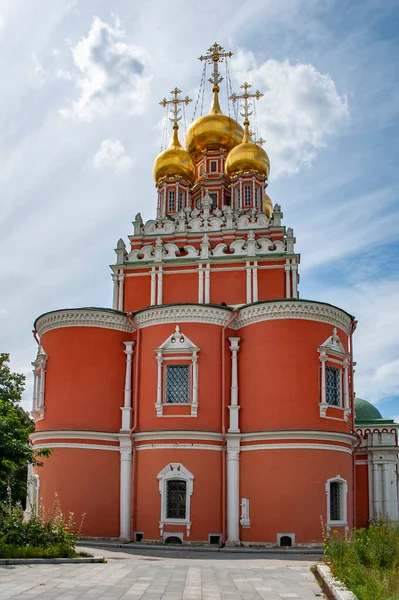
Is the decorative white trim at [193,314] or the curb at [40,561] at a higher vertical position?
the decorative white trim at [193,314]

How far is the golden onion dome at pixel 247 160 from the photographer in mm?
29703

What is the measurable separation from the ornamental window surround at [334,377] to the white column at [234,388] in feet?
8.14

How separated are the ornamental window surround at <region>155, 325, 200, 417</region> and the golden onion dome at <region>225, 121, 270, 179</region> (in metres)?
11.9

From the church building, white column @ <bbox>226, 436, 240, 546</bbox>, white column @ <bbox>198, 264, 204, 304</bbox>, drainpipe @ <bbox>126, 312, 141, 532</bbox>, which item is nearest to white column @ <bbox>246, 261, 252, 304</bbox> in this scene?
white column @ <bbox>198, 264, 204, 304</bbox>

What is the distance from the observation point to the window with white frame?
1897 cm

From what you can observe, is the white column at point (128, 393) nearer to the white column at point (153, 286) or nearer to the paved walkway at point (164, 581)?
the white column at point (153, 286)

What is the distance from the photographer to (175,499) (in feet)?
62.7

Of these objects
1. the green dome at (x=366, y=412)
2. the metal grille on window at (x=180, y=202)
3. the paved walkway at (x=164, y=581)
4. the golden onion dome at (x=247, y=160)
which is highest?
the golden onion dome at (x=247, y=160)

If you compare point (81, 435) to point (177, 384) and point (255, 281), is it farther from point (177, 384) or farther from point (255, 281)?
point (255, 281)

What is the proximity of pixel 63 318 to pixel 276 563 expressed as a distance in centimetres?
1024

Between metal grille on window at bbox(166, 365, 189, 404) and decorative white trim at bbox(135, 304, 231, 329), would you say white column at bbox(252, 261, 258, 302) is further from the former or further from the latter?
metal grille on window at bbox(166, 365, 189, 404)

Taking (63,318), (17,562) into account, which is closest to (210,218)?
(63,318)

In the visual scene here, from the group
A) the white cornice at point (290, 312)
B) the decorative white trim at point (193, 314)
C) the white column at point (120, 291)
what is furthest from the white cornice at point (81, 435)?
the white column at point (120, 291)

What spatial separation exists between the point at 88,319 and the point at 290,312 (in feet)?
20.7
